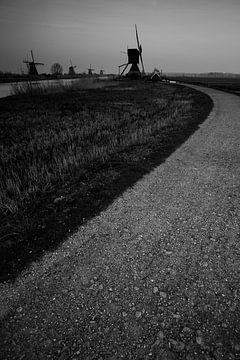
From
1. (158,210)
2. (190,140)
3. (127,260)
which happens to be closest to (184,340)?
(127,260)

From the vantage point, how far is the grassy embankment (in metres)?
4.43

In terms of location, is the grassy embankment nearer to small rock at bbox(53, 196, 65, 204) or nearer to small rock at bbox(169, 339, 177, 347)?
small rock at bbox(53, 196, 65, 204)

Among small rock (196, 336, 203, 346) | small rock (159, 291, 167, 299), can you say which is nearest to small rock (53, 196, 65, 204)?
small rock (159, 291, 167, 299)

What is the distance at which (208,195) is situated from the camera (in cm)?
552

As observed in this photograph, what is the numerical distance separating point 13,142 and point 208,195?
10.1 m

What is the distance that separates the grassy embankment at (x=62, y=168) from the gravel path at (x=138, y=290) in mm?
534

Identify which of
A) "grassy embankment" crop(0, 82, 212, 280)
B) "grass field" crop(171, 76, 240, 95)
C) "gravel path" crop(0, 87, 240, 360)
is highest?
"gravel path" crop(0, 87, 240, 360)

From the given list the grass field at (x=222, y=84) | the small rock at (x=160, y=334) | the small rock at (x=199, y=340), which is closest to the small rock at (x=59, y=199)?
the small rock at (x=160, y=334)

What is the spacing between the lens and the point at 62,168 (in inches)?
302

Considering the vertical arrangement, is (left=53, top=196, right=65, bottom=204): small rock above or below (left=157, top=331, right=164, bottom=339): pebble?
below

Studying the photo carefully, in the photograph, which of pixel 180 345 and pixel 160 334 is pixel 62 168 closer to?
pixel 160 334

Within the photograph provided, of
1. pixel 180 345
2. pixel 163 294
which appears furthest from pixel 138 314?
pixel 180 345

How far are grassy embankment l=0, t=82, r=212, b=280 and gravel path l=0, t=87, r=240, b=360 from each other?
0.53 meters

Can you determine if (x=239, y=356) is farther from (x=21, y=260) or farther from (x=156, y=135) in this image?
(x=156, y=135)
